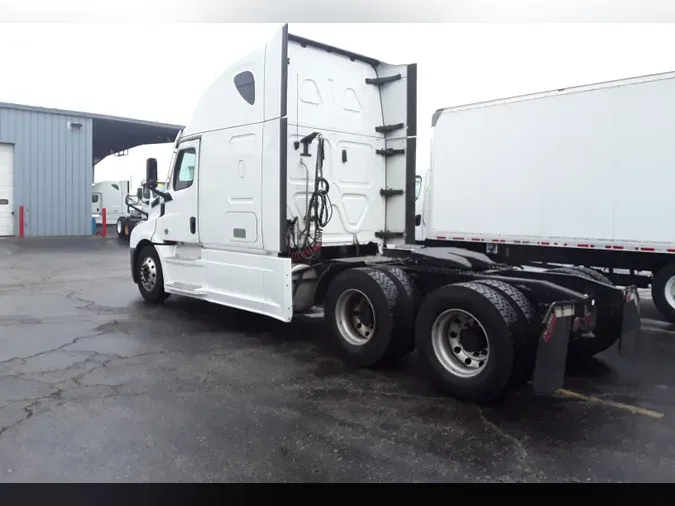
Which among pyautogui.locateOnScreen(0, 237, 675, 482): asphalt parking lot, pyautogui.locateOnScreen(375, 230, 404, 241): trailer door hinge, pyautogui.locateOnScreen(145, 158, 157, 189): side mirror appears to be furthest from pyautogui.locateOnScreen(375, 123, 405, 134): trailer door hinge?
pyautogui.locateOnScreen(145, 158, 157, 189): side mirror

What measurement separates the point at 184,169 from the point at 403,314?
4.36 metres

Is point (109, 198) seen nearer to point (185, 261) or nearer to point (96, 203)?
point (96, 203)

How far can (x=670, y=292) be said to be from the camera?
8492mm

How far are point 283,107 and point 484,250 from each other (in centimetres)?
599


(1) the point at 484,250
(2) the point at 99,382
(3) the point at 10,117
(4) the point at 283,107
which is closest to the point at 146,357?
(2) the point at 99,382

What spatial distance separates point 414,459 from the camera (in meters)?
3.88

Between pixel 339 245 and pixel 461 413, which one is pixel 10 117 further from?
pixel 461 413

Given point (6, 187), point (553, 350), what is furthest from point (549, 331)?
point (6, 187)

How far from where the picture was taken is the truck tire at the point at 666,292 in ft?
27.7

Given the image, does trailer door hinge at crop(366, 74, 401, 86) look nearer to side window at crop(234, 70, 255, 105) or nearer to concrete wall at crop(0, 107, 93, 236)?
side window at crop(234, 70, 255, 105)

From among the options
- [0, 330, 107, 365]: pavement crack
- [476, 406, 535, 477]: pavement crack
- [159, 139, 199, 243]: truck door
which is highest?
[159, 139, 199, 243]: truck door

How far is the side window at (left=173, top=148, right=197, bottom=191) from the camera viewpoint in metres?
8.28

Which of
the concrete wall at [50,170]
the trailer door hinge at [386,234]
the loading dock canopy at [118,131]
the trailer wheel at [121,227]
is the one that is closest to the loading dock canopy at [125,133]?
the loading dock canopy at [118,131]

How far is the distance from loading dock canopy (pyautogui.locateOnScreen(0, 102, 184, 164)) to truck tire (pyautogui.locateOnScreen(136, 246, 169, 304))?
61.9 ft
